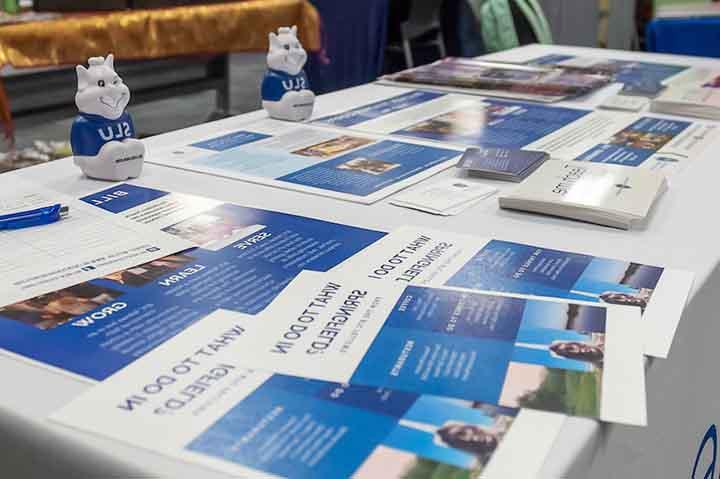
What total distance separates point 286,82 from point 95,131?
39cm

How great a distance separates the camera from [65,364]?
21.2 inches

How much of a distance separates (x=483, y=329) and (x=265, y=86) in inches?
31.5

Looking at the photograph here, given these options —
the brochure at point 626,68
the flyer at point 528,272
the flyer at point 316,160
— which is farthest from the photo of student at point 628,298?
the brochure at point 626,68

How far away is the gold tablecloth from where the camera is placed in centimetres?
230

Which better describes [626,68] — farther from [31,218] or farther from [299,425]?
[299,425]

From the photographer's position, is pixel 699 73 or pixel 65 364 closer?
pixel 65 364

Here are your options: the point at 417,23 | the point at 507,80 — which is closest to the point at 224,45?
the point at 417,23

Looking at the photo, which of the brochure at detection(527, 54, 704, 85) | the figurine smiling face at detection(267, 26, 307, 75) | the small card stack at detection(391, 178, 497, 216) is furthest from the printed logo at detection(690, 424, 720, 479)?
the brochure at detection(527, 54, 704, 85)

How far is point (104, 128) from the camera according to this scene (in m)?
0.95

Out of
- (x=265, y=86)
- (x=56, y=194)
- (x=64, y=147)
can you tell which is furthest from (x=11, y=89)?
(x=56, y=194)

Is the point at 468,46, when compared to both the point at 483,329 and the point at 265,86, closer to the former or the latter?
the point at 265,86

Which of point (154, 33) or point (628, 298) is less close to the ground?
point (154, 33)

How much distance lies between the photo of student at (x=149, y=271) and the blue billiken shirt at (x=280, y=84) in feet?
1.91

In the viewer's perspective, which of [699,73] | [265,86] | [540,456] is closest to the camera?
[540,456]
